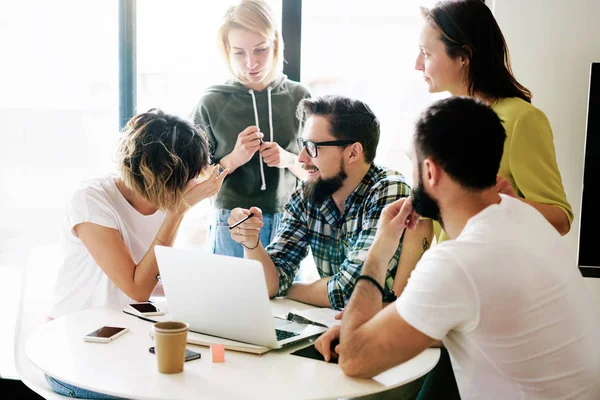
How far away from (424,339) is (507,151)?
2.68 ft

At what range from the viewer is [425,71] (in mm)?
2057

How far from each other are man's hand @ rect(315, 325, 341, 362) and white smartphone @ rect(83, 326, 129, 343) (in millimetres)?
505

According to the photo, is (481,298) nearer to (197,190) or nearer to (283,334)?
(283,334)

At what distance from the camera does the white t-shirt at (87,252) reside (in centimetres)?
198

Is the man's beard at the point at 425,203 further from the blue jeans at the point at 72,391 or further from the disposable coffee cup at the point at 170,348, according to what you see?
the blue jeans at the point at 72,391

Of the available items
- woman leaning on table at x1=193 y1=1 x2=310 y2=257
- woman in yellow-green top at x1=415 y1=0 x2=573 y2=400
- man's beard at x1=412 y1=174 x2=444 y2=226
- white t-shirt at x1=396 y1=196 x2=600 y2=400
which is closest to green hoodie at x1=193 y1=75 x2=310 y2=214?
woman leaning on table at x1=193 y1=1 x2=310 y2=257

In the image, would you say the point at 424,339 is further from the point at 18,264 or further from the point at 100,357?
the point at 18,264

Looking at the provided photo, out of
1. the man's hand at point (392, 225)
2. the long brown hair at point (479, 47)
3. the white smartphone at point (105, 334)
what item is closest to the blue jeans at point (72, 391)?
the white smartphone at point (105, 334)

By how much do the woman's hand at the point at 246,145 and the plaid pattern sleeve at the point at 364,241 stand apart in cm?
65

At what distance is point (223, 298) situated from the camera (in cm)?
149

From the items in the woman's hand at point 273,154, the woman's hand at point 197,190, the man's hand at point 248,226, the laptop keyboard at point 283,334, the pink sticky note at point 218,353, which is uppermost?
the woman's hand at point 273,154

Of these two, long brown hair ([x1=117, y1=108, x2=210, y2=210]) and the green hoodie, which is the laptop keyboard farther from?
the green hoodie

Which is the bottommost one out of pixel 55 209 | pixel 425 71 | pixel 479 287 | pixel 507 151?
pixel 55 209

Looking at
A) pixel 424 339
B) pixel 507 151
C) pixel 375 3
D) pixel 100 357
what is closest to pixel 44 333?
pixel 100 357
